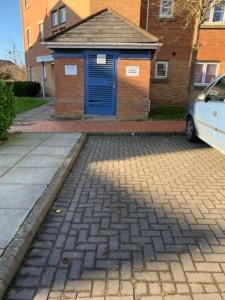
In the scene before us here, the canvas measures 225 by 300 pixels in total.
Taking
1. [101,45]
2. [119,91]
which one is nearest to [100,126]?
[119,91]

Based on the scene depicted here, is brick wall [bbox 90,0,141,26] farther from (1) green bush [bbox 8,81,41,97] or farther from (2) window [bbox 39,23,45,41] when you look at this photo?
(2) window [bbox 39,23,45,41]

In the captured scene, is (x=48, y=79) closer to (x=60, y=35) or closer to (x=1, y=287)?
(x=60, y=35)

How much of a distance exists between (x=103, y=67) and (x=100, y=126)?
232cm

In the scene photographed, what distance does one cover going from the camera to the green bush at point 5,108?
6926 mm

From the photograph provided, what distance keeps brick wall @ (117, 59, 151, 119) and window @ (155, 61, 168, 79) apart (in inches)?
192

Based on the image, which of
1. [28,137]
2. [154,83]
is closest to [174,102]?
[154,83]

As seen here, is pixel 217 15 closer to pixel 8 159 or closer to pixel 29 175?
pixel 8 159

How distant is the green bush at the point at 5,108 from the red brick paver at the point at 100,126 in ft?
5.00

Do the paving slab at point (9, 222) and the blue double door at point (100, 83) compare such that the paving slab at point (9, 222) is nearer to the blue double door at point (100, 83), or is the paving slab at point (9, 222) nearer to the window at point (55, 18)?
the blue double door at point (100, 83)

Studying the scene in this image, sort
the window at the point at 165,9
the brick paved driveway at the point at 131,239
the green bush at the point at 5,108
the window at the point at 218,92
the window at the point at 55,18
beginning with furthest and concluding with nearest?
the window at the point at 55,18 → the window at the point at 165,9 → the green bush at the point at 5,108 → the window at the point at 218,92 → the brick paved driveway at the point at 131,239

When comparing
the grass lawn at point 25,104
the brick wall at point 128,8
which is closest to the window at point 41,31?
the grass lawn at point 25,104

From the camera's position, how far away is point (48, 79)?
22391mm

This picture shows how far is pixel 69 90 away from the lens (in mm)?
10469

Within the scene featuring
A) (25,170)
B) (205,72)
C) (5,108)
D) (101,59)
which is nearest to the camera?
(25,170)
